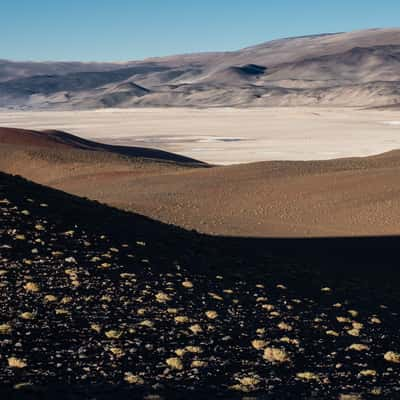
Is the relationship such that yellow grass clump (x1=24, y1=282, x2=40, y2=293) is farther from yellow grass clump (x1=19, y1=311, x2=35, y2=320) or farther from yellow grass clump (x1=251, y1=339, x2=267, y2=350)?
yellow grass clump (x1=251, y1=339, x2=267, y2=350)

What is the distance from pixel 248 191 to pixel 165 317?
16047 mm

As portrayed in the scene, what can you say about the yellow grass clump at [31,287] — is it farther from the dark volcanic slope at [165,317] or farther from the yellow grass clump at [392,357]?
the yellow grass clump at [392,357]

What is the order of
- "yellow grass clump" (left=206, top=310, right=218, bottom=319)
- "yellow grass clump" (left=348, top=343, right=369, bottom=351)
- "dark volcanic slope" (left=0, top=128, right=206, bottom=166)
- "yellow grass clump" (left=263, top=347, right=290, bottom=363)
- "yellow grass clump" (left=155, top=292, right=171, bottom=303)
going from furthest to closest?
"dark volcanic slope" (left=0, top=128, right=206, bottom=166), "yellow grass clump" (left=155, top=292, right=171, bottom=303), "yellow grass clump" (left=206, top=310, right=218, bottom=319), "yellow grass clump" (left=348, top=343, right=369, bottom=351), "yellow grass clump" (left=263, top=347, right=290, bottom=363)

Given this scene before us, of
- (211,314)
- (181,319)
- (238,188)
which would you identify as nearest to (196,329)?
(181,319)

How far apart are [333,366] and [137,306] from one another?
2.82 metres

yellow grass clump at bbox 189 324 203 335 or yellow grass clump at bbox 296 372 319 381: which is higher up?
yellow grass clump at bbox 189 324 203 335

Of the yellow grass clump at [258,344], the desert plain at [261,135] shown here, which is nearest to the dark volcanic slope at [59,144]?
the desert plain at [261,135]

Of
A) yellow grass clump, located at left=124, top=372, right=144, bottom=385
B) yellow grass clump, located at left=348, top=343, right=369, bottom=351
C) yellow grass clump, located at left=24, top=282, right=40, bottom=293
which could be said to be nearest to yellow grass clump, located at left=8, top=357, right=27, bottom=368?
yellow grass clump, located at left=124, top=372, right=144, bottom=385

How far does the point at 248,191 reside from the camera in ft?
83.6

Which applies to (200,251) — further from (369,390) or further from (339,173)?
(339,173)

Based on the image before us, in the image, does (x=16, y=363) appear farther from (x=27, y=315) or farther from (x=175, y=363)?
(x=175, y=363)

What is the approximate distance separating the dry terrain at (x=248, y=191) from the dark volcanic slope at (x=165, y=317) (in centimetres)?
652

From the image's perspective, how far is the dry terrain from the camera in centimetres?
2173

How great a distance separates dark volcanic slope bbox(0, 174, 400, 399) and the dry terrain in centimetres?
652
